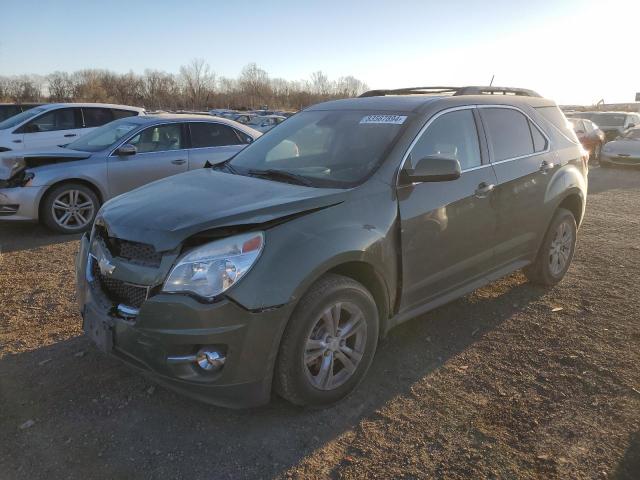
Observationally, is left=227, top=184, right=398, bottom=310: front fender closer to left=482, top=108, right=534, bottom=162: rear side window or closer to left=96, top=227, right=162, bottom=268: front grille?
left=96, top=227, right=162, bottom=268: front grille

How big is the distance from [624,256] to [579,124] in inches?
482

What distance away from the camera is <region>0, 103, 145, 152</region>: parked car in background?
10.5 metres

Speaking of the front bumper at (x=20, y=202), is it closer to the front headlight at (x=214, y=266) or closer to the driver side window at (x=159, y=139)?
the driver side window at (x=159, y=139)

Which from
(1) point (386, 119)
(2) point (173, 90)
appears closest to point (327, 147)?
(1) point (386, 119)

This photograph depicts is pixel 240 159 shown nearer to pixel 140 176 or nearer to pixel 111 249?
pixel 111 249

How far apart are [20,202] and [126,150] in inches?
58.5

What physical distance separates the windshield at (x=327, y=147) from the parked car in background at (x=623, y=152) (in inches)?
560

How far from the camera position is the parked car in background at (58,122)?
34.4ft

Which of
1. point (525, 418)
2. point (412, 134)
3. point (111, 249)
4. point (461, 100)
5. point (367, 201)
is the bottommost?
point (525, 418)

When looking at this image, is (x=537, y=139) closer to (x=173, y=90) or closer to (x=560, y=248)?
(x=560, y=248)

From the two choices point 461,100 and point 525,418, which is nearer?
point 525,418

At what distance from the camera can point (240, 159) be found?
13.8 feet

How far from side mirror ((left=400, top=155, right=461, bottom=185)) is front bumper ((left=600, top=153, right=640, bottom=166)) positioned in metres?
14.6

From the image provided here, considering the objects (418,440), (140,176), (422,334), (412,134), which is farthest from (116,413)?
(140,176)
